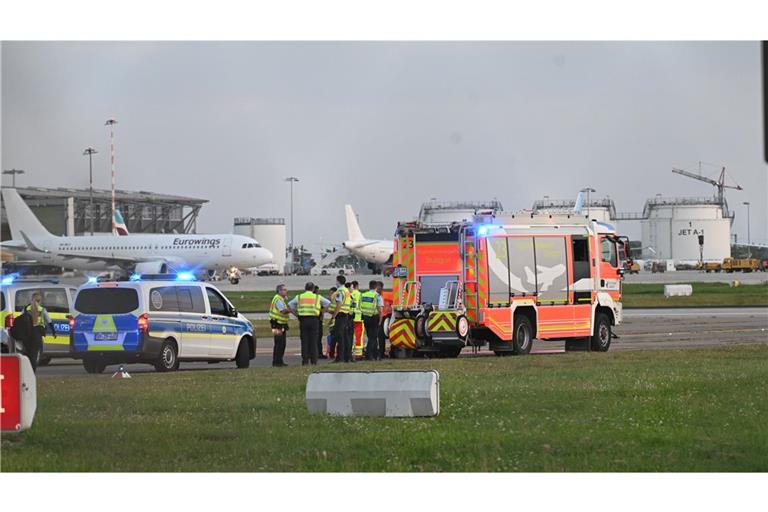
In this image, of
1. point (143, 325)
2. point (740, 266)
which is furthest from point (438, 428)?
point (740, 266)

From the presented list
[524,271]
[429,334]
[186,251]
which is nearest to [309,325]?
[429,334]

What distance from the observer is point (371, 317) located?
29438 mm

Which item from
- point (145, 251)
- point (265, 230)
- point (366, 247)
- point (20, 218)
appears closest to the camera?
point (145, 251)

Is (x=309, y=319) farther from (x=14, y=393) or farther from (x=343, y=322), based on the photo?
(x=14, y=393)

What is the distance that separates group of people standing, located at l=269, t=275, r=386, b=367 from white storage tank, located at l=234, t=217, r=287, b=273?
11827cm

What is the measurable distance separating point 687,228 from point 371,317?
471 ft

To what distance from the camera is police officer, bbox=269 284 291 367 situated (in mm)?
27694

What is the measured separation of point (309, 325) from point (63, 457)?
579 inches

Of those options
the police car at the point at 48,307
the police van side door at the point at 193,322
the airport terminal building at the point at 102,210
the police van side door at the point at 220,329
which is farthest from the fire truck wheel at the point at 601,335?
the airport terminal building at the point at 102,210

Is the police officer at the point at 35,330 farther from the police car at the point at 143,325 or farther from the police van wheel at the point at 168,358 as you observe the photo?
the police van wheel at the point at 168,358

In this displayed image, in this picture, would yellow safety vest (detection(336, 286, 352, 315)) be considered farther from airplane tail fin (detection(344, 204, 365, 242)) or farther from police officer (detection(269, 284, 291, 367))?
airplane tail fin (detection(344, 204, 365, 242))

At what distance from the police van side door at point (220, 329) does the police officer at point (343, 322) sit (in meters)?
2.32

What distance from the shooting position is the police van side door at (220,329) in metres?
27.4

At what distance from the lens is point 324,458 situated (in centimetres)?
1326
